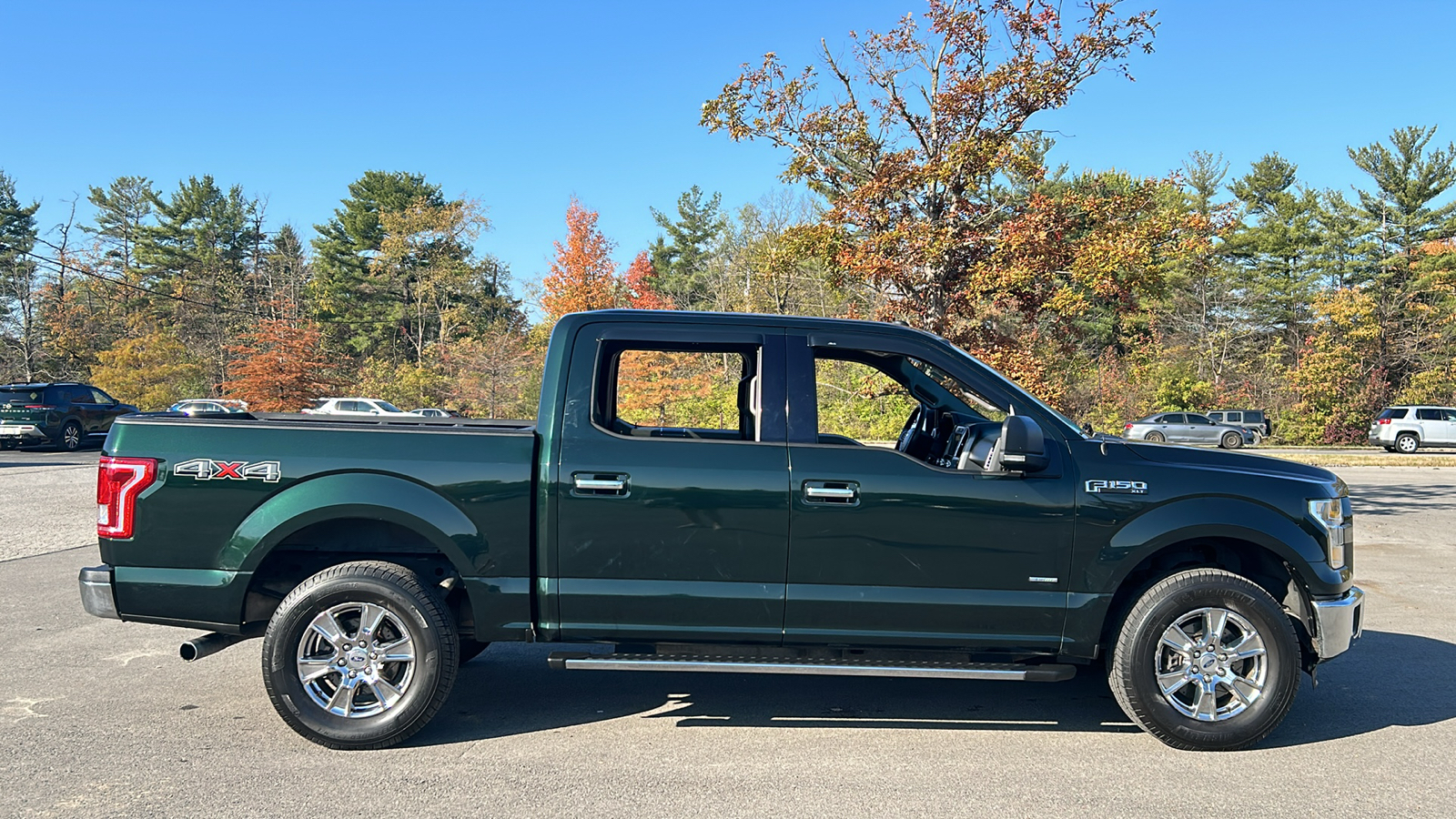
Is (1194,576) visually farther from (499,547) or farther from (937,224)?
(937,224)

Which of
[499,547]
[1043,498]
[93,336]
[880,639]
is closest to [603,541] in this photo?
[499,547]

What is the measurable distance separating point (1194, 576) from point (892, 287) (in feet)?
25.6

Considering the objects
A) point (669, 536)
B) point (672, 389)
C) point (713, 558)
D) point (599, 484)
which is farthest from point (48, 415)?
point (713, 558)

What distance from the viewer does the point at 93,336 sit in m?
39.7

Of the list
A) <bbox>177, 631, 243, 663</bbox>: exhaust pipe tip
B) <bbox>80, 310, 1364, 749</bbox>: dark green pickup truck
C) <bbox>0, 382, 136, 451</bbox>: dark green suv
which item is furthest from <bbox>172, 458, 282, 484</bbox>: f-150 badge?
<bbox>0, 382, 136, 451</bbox>: dark green suv

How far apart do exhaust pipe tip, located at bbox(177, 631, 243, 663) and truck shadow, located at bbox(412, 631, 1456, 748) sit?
1.08 metres

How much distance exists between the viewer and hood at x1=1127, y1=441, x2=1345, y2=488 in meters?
4.16

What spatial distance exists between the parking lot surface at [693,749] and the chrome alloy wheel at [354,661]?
0.24 meters

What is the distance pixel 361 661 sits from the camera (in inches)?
158

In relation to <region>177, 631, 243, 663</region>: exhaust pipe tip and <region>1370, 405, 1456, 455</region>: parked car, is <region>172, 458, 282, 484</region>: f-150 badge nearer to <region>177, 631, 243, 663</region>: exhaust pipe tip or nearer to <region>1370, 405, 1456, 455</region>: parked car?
<region>177, 631, 243, 663</region>: exhaust pipe tip

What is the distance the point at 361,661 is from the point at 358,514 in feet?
2.25

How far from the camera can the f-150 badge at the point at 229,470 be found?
13.1 feet

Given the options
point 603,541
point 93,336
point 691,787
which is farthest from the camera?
point 93,336

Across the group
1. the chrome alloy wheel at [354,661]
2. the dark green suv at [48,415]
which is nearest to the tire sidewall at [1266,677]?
the chrome alloy wheel at [354,661]
